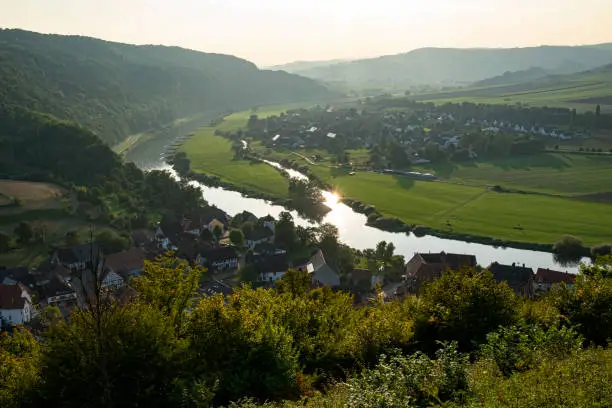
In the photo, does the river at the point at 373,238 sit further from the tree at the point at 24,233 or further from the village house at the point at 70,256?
the tree at the point at 24,233

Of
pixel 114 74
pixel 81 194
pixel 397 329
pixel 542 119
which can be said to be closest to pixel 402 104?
pixel 542 119

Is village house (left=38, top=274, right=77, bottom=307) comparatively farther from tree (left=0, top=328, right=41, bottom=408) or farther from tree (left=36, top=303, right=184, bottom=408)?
tree (left=36, top=303, right=184, bottom=408)

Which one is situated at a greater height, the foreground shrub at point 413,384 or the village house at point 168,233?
the foreground shrub at point 413,384

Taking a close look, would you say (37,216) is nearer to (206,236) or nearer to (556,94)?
(206,236)

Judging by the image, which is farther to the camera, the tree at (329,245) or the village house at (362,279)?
the tree at (329,245)

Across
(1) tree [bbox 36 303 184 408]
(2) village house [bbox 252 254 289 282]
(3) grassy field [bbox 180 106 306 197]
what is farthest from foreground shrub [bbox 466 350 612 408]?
(3) grassy field [bbox 180 106 306 197]

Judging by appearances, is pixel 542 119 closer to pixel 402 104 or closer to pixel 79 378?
pixel 402 104

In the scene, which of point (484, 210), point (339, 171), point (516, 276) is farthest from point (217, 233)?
point (339, 171)

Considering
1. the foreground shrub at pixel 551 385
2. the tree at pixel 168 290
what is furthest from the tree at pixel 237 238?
the foreground shrub at pixel 551 385
